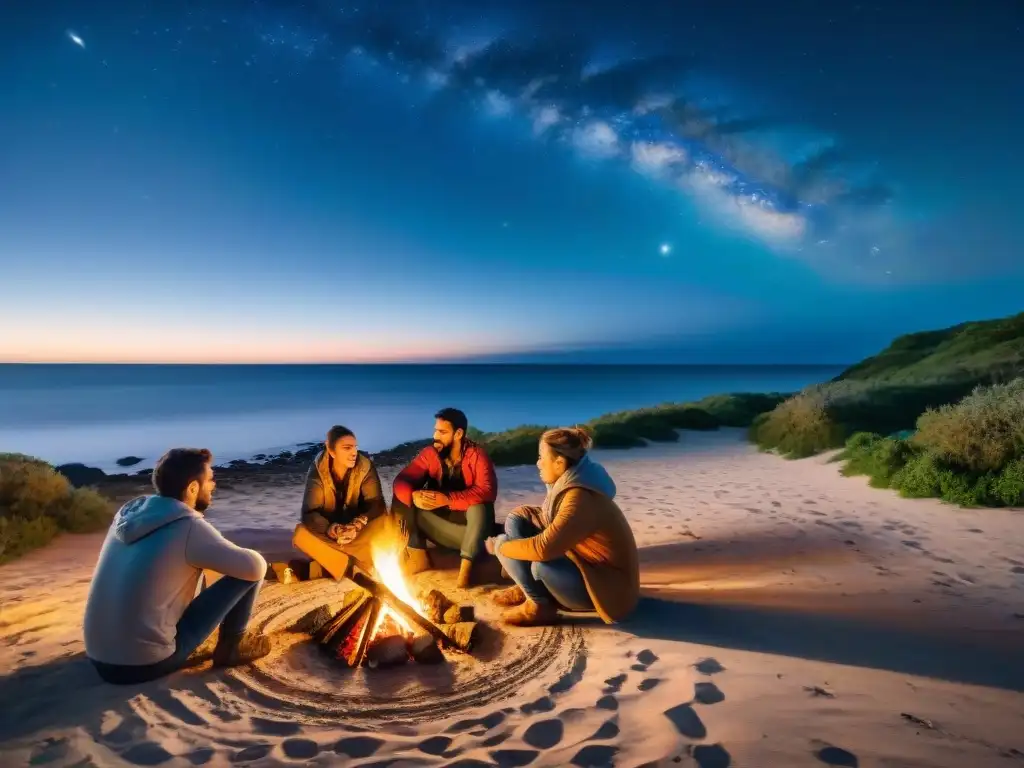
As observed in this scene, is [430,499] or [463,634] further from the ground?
[430,499]

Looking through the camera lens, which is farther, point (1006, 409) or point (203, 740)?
point (1006, 409)

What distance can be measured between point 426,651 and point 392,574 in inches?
37.8

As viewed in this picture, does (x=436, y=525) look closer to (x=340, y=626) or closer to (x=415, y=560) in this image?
(x=415, y=560)

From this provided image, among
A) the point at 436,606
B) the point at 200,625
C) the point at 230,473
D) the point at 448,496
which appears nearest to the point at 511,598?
the point at 436,606

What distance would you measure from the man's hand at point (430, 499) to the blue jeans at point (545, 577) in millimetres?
1327

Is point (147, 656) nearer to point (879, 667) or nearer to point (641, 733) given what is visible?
point (641, 733)

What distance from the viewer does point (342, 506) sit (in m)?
5.64

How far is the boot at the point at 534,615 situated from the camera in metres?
4.41

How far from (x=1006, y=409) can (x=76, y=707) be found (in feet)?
35.8

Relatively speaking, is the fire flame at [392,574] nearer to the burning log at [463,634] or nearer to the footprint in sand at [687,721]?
the burning log at [463,634]

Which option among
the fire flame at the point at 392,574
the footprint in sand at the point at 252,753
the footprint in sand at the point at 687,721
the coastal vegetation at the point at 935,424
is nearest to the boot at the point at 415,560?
the fire flame at the point at 392,574

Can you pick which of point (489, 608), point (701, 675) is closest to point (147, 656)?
point (489, 608)

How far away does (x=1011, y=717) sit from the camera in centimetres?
295

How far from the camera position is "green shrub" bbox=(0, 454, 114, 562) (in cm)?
707
